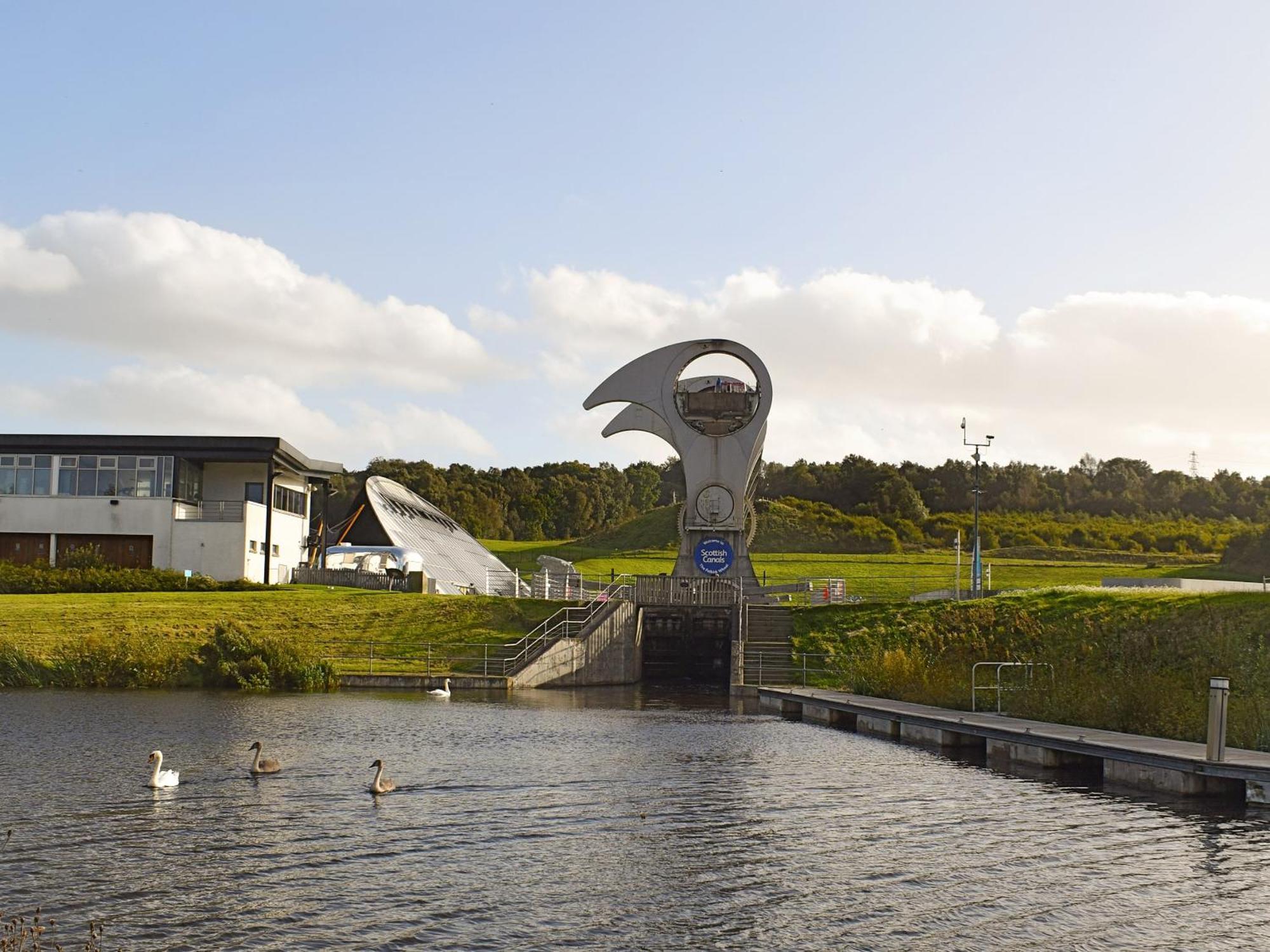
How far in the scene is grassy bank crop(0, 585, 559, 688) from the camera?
39000 mm

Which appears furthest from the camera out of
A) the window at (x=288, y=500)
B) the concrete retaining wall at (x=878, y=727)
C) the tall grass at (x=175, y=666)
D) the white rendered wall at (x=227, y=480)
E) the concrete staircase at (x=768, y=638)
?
the window at (x=288, y=500)

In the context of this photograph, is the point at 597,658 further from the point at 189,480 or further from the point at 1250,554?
the point at 1250,554

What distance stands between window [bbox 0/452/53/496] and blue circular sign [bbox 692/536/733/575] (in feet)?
98.0

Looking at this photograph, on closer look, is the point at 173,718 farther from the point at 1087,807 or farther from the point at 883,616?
the point at 883,616

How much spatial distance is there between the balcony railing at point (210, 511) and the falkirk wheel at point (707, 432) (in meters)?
18.6

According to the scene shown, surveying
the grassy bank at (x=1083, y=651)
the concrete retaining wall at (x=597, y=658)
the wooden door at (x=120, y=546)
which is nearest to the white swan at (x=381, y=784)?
the grassy bank at (x=1083, y=651)

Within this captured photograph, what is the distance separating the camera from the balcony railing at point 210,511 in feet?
197

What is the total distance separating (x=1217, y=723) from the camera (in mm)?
20141

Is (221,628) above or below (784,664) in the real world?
above

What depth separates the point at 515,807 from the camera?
1912 centimetres

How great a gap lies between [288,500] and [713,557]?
84.7 ft

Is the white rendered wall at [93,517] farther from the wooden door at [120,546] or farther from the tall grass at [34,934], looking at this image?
the tall grass at [34,934]

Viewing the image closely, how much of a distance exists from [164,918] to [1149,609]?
39.9 m

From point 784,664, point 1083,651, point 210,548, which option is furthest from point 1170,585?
point 210,548
